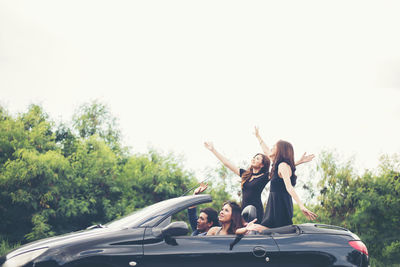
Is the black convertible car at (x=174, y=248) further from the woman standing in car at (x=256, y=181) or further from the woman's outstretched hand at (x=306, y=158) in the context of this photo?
the woman's outstretched hand at (x=306, y=158)

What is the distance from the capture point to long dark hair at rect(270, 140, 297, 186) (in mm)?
4320

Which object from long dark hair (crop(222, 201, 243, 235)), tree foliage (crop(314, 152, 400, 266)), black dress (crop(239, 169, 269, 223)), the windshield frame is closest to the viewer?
the windshield frame

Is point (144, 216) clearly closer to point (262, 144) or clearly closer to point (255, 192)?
point (255, 192)

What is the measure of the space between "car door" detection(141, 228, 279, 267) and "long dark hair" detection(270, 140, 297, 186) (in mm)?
1008

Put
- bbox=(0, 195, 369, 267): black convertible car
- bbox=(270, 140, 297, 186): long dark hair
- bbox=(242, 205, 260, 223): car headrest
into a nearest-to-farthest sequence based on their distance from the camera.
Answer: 1. bbox=(0, 195, 369, 267): black convertible car
2. bbox=(242, 205, 260, 223): car headrest
3. bbox=(270, 140, 297, 186): long dark hair

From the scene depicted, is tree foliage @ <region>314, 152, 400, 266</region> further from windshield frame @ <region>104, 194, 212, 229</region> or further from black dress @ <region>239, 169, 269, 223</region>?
windshield frame @ <region>104, 194, 212, 229</region>

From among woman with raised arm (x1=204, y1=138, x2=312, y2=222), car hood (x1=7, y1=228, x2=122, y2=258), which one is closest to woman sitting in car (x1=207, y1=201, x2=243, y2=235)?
woman with raised arm (x1=204, y1=138, x2=312, y2=222)

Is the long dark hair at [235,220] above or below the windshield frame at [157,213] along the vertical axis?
below

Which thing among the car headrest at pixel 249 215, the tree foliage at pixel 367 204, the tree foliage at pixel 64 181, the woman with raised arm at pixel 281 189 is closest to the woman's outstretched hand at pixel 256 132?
the woman with raised arm at pixel 281 189

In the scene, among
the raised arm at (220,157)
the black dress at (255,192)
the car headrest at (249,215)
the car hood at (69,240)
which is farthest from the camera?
the raised arm at (220,157)

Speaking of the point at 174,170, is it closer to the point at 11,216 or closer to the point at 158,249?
the point at 11,216

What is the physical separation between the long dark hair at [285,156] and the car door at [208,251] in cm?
101

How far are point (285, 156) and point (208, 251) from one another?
1.52 metres

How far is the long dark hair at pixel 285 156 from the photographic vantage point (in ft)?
14.2
